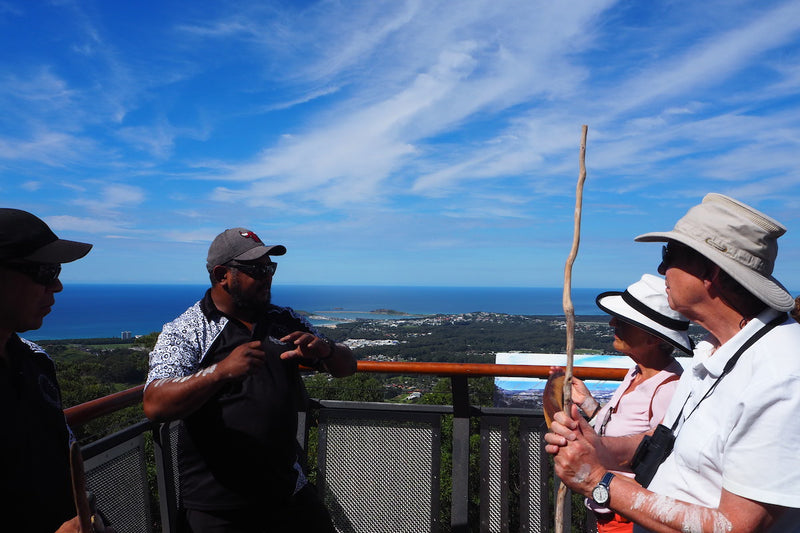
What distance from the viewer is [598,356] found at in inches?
190

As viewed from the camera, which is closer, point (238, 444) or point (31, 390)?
point (31, 390)

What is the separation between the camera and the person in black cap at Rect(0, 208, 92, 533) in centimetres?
151

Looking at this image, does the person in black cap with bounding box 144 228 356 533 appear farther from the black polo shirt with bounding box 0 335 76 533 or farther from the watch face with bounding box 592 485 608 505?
the watch face with bounding box 592 485 608 505

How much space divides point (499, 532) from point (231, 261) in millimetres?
2158

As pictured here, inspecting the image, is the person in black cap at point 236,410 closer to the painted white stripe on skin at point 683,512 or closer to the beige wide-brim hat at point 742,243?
the painted white stripe on skin at point 683,512

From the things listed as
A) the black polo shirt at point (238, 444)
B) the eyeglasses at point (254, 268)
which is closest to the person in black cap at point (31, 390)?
the black polo shirt at point (238, 444)

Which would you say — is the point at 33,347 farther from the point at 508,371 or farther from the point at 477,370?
the point at 508,371

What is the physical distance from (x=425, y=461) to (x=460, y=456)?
221 mm

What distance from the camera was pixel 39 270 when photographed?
1726 mm

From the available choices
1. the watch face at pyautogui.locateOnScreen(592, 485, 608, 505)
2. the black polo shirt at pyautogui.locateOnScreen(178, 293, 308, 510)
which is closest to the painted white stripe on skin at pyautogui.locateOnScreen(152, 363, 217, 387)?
the black polo shirt at pyautogui.locateOnScreen(178, 293, 308, 510)

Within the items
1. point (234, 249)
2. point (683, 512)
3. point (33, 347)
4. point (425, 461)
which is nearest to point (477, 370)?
point (425, 461)

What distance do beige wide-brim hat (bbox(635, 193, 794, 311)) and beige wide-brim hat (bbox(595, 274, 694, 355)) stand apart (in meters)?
0.75

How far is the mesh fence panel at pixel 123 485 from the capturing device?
2.49 m

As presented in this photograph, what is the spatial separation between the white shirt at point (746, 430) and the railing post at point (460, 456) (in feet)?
5.61
